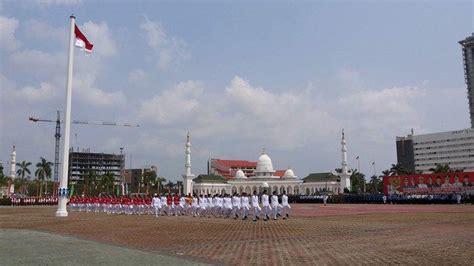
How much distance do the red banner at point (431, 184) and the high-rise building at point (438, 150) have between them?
311 ft

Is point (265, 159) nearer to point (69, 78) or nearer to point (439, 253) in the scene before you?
point (69, 78)

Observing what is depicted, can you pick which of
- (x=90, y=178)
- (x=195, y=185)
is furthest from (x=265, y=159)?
(x=90, y=178)

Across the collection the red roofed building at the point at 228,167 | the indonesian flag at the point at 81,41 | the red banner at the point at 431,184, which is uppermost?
the indonesian flag at the point at 81,41

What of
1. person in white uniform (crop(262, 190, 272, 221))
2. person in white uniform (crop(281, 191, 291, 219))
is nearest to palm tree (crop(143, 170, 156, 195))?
person in white uniform (crop(281, 191, 291, 219))

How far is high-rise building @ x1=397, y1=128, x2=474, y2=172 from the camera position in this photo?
464 ft

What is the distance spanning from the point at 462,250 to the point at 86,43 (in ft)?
83.5

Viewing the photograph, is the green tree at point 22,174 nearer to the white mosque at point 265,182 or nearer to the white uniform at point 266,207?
→ the white mosque at point 265,182

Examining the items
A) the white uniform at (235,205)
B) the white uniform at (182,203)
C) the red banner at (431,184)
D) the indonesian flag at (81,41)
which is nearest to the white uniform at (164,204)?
the white uniform at (182,203)

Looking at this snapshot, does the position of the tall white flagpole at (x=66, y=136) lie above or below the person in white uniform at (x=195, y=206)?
above

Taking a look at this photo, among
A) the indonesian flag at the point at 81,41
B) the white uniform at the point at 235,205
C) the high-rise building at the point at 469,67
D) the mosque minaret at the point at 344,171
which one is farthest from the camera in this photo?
the high-rise building at the point at 469,67

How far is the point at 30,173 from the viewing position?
103938 mm

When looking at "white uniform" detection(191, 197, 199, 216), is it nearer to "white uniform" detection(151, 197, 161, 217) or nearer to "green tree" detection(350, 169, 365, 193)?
"white uniform" detection(151, 197, 161, 217)

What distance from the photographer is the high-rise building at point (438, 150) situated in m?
142

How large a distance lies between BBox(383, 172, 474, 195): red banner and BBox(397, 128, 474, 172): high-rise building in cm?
9485
